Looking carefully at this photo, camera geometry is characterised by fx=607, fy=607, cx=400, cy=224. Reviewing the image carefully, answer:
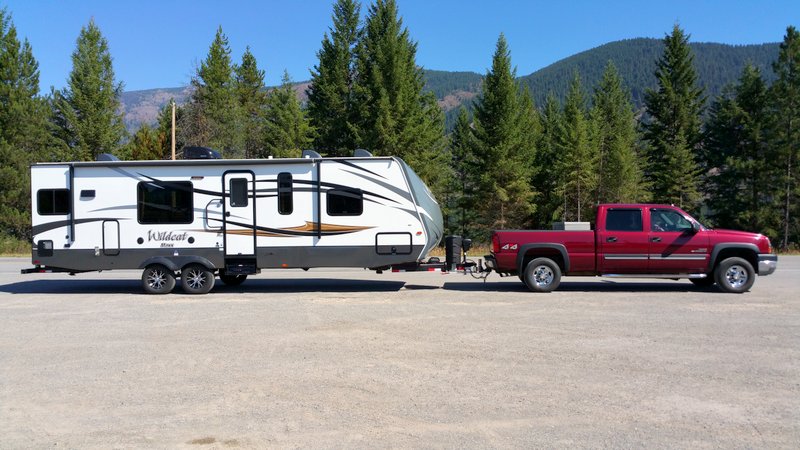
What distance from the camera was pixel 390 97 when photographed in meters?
40.6

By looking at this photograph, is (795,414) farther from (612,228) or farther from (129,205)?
(129,205)

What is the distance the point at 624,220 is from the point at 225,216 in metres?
9.12

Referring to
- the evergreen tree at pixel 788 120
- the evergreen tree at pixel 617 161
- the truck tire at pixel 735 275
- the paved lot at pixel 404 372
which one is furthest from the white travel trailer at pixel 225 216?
the evergreen tree at pixel 788 120

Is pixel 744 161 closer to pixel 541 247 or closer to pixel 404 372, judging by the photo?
pixel 541 247

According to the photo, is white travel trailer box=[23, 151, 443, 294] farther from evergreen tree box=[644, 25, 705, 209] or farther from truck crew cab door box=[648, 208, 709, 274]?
evergreen tree box=[644, 25, 705, 209]

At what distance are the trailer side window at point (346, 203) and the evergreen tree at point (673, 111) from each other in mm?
44054

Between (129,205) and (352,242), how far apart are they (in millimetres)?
5227

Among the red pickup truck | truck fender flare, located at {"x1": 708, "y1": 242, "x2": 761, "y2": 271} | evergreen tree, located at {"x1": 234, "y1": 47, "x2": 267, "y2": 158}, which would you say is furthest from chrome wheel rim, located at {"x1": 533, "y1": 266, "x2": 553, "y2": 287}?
evergreen tree, located at {"x1": 234, "y1": 47, "x2": 267, "y2": 158}

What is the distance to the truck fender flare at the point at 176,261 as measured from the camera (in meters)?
13.8

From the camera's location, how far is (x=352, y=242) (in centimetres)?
1373

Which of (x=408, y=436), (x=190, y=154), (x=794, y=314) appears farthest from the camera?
(x=190, y=154)

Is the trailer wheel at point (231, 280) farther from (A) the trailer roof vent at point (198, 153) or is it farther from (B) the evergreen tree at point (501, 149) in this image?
(B) the evergreen tree at point (501, 149)

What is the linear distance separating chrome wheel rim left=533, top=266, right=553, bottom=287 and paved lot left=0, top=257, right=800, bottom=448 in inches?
31.4

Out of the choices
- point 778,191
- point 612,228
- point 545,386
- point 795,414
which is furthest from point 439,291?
point 778,191
